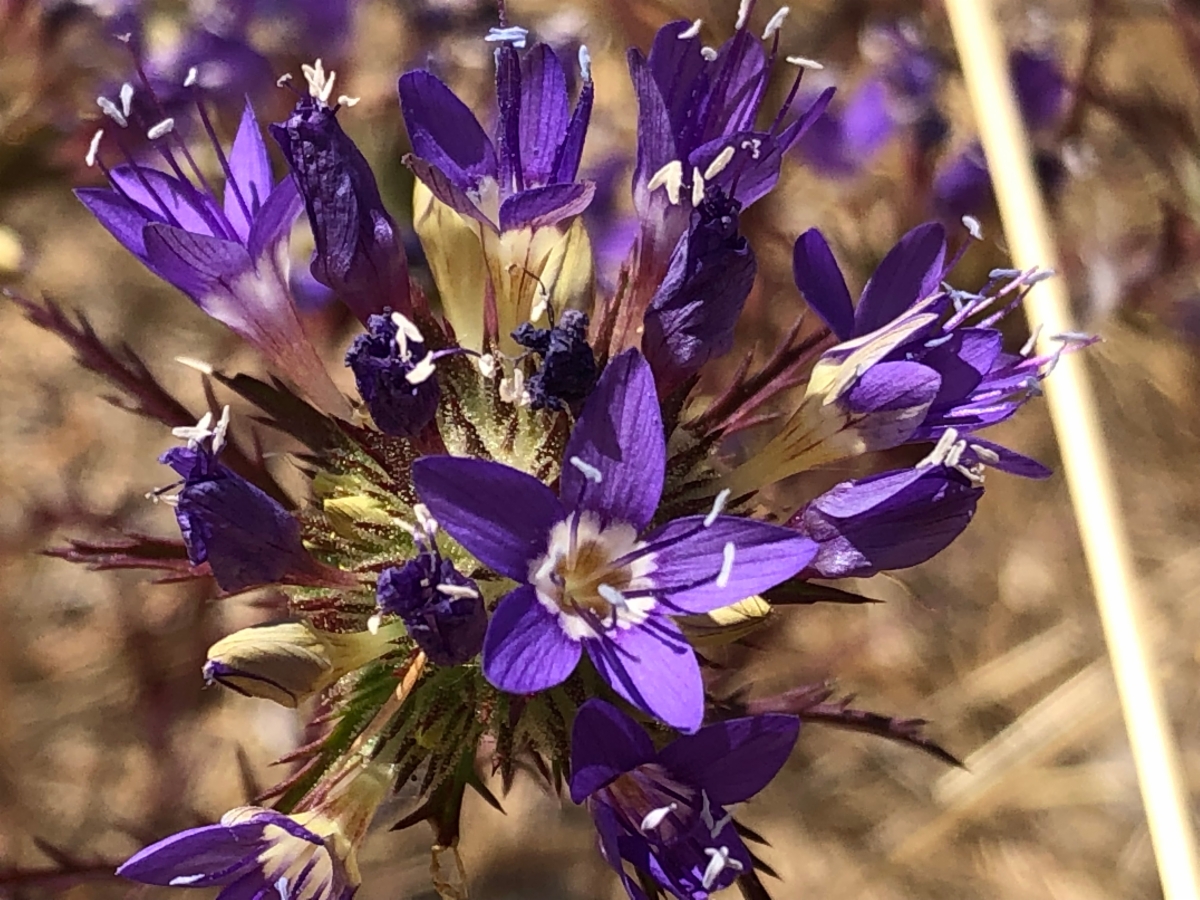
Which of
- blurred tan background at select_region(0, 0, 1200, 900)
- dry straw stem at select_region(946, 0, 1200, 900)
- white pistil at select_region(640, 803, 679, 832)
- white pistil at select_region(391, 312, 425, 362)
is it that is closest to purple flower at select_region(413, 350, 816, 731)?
white pistil at select_region(640, 803, 679, 832)

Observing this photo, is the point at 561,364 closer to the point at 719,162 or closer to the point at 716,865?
the point at 719,162

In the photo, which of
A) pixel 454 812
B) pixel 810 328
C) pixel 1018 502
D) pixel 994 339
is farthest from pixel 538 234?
pixel 1018 502

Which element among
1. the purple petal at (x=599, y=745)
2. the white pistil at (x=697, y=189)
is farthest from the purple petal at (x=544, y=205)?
the purple petal at (x=599, y=745)

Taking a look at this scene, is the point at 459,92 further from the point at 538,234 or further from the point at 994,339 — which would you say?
the point at 994,339

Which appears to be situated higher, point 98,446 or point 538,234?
point 538,234

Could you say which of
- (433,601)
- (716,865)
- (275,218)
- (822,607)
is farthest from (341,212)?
(822,607)
